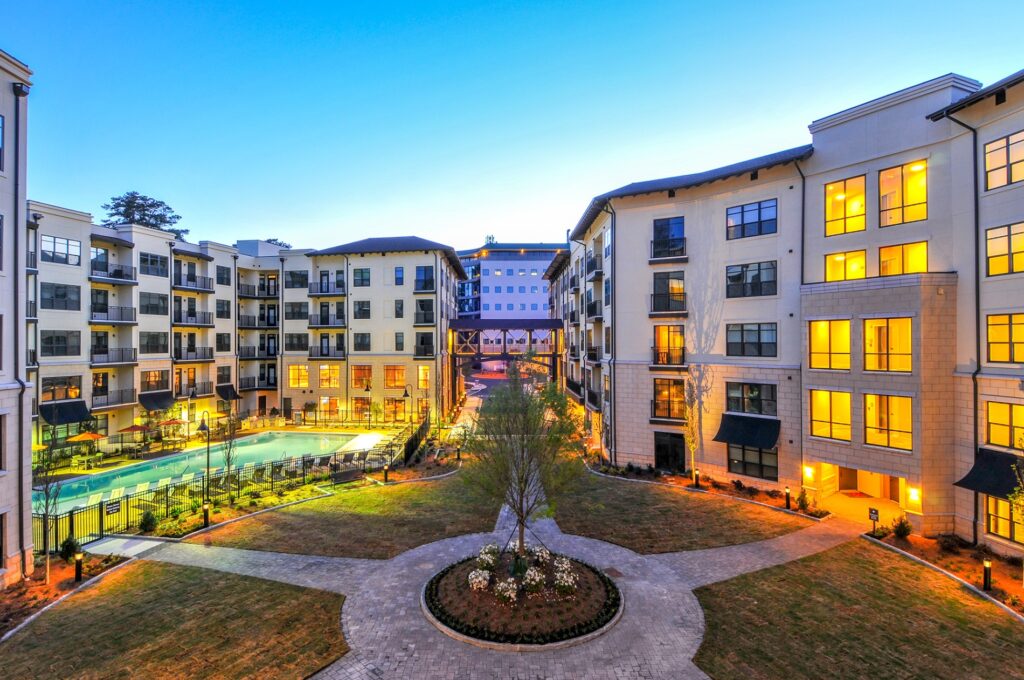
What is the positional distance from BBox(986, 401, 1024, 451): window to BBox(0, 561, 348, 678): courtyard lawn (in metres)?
20.7

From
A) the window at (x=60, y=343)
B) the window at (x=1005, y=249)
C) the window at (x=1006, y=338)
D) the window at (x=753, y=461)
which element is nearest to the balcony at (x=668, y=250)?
the window at (x=753, y=461)

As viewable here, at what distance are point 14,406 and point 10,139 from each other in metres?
7.65

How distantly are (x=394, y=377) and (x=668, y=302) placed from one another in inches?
986

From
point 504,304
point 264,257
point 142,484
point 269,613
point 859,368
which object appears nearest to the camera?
point 269,613

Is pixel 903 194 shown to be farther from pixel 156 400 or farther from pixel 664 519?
pixel 156 400

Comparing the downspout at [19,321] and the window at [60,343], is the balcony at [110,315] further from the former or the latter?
the downspout at [19,321]

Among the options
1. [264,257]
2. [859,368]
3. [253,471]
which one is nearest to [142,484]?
[253,471]

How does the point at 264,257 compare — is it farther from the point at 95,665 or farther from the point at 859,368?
the point at 859,368

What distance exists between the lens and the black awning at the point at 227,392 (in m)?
40.7

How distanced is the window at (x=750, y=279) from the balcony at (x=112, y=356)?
39.9 m

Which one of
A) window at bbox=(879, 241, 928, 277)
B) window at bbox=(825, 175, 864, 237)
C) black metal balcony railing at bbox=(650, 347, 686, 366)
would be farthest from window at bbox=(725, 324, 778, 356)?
window at bbox=(825, 175, 864, 237)

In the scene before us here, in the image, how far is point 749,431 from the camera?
72.7 ft

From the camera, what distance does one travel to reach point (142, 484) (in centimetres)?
2467

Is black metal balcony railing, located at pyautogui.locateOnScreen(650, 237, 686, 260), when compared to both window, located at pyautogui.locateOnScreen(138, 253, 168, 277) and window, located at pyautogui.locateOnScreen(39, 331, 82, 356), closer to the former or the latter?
window, located at pyautogui.locateOnScreen(138, 253, 168, 277)
